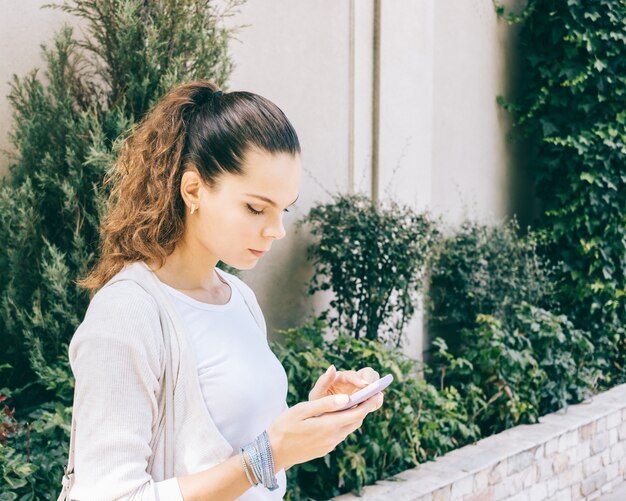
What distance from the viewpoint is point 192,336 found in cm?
138

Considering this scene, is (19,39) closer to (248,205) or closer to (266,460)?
(248,205)

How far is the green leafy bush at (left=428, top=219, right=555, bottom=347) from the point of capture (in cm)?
569

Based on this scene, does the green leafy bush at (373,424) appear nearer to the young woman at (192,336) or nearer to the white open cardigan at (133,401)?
the young woman at (192,336)

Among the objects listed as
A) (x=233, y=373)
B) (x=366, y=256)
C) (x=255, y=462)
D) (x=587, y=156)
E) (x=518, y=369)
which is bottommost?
(x=518, y=369)

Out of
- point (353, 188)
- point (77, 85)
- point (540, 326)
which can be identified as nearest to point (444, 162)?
point (353, 188)

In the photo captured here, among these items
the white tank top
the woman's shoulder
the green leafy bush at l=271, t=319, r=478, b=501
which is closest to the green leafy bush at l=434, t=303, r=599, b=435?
the green leafy bush at l=271, t=319, r=478, b=501

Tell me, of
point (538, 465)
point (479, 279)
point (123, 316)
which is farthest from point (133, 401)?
point (479, 279)

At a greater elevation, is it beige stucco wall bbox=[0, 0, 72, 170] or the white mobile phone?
beige stucco wall bbox=[0, 0, 72, 170]

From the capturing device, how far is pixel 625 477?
17.6ft

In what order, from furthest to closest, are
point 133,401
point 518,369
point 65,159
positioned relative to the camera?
1. point 518,369
2. point 65,159
3. point 133,401

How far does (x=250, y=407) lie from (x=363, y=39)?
4.43 m

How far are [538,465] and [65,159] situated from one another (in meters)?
3.36

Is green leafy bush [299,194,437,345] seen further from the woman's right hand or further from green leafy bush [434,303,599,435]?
the woman's right hand

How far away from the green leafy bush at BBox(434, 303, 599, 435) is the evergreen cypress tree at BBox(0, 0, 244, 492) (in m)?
2.62
